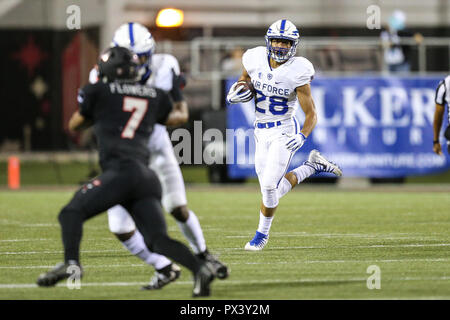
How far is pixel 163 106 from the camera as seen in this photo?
6281 mm

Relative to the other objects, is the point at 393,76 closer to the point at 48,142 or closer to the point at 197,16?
the point at 197,16

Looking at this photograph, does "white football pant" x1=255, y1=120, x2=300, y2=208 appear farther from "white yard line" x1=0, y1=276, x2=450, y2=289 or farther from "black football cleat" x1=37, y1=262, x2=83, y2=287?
"black football cleat" x1=37, y1=262, x2=83, y2=287

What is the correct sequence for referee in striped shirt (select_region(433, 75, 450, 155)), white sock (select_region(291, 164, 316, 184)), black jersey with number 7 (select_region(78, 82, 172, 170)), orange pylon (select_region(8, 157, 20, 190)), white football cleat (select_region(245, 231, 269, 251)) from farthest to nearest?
orange pylon (select_region(8, 157, 20, 190)), referee in striped shirt (select_region(433, 75, 450, 155)), white sock (select_region(291, 164, 316, 184)), white football cleat (select_region(245, 231, 269, 251)), black jersey with number 7 (select_region(78, 82, 172, 170))

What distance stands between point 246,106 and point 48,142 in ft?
33.8

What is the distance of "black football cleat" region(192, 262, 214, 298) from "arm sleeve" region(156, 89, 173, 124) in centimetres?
92

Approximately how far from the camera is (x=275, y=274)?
7172 mm

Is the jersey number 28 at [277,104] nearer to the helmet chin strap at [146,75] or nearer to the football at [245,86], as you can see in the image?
the football at [245,86]

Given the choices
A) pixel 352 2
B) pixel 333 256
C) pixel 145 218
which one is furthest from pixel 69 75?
pixel 145 218

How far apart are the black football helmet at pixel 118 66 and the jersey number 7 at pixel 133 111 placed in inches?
5.9

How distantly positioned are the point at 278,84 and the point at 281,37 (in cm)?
39

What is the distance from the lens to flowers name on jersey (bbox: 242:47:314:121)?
350 inches

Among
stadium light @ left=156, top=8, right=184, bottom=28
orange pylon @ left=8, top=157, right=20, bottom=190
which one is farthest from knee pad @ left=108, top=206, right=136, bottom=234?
stadium light @ left=156, top=8, right=184, bottom=28

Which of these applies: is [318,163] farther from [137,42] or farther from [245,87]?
[137,42]

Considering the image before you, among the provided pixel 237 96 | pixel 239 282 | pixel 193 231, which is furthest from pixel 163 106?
pixel 237 96
